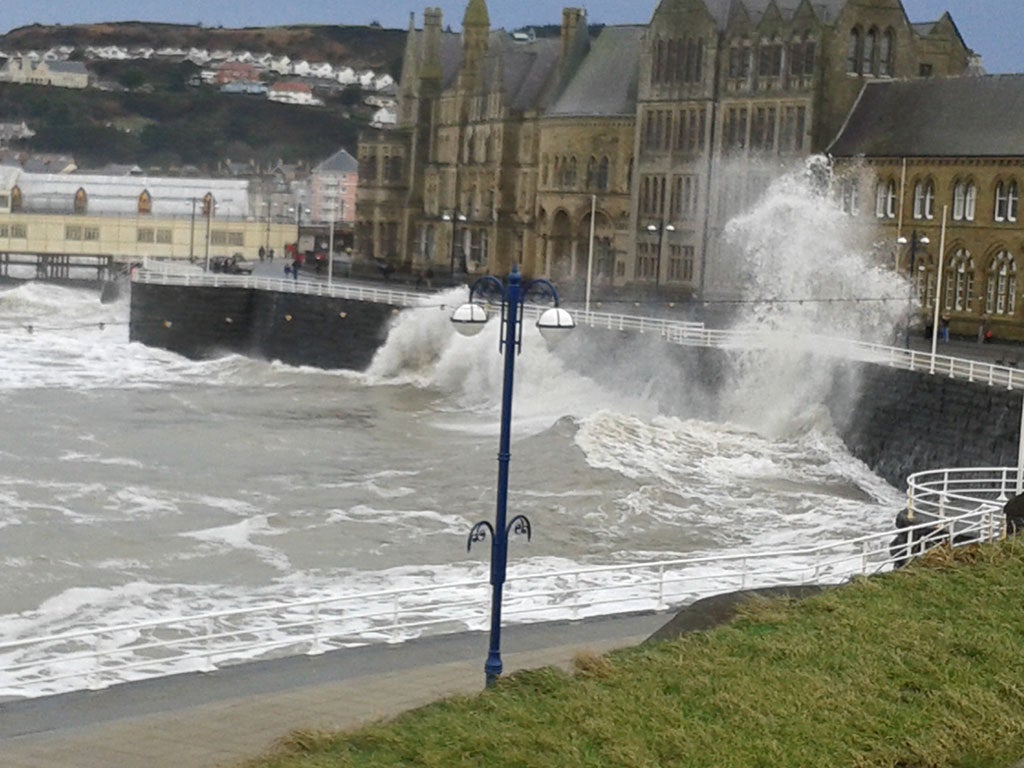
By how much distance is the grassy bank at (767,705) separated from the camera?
15.8 m

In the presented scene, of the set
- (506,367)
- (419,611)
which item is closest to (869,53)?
(419,611)

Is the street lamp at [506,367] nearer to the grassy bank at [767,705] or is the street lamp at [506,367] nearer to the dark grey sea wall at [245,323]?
the grassy bank at [767,705]

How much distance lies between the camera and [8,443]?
51625 millimetres

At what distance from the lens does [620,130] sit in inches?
3204

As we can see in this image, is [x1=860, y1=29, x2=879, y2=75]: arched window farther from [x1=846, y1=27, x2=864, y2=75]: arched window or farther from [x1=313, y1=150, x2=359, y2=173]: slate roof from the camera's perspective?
[x1=313, y1=150, x2=359, y2=173]: slate roof

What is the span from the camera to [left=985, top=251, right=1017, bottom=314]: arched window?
2446 inches

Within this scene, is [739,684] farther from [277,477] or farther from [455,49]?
[455,49]

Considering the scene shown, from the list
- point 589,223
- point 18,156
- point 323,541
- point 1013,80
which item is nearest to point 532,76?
point 589,223

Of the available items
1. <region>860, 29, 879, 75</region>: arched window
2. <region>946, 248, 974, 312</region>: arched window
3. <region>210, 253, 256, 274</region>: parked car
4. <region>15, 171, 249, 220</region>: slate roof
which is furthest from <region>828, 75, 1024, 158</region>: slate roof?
<region>15, 171, 249, 220</region>: slate roof

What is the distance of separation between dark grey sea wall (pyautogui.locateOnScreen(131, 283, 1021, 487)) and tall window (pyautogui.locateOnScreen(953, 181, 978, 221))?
11.0 m

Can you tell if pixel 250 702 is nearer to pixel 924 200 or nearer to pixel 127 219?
pixel 924 200

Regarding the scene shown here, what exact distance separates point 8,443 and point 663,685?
36616 millimetres

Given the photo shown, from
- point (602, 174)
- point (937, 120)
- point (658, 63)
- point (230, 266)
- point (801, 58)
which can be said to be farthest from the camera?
point (230, 266)

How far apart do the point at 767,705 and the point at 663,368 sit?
41943 millimetres
